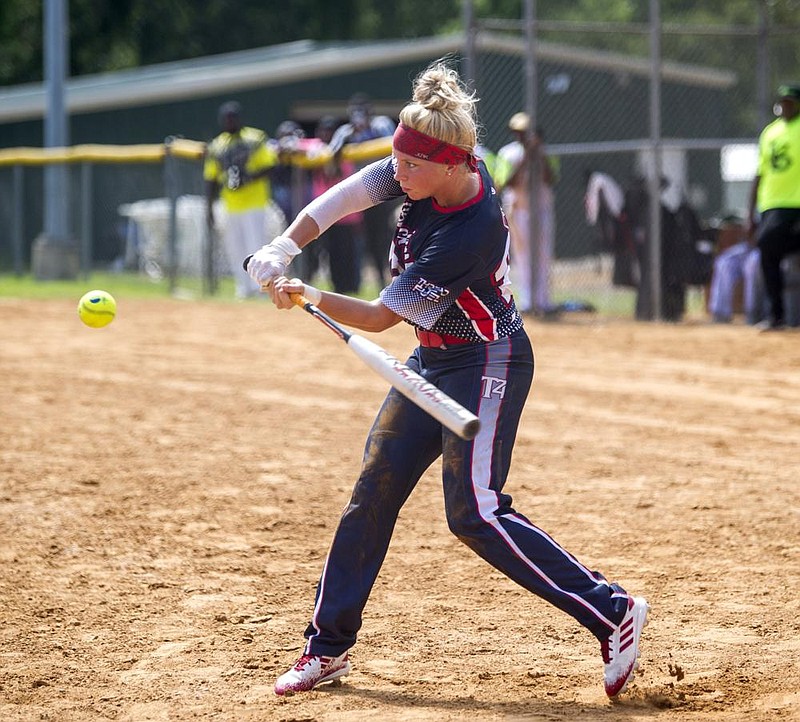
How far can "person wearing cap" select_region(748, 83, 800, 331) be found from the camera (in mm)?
12539

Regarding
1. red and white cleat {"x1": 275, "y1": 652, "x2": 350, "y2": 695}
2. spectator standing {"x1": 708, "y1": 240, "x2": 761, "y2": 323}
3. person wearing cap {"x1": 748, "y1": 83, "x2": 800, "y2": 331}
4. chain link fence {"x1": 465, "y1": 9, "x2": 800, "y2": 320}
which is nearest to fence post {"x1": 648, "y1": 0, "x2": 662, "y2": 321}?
chain link fence {"x1": 465, "y1": 9, "x2": 800, "y2": 320}

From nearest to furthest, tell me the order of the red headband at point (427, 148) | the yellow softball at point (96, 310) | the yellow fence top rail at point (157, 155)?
the red headband at point (427, 148), the yellow softball at point (96, 310), the yellow fence top rail at point (157, 155)

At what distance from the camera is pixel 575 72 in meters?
17.1

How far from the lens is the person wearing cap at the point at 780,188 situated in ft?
41.1

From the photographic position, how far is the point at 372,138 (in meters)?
16.9

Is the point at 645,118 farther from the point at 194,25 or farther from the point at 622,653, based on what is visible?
the point at 194,25

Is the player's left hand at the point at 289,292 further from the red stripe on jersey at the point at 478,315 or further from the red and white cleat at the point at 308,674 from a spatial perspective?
the red and white cleat at the point at 308,674

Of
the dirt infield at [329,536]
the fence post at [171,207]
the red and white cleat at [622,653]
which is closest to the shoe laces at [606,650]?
the red and white cleat at [622,653]

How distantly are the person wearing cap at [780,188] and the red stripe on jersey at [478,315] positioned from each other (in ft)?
29.6

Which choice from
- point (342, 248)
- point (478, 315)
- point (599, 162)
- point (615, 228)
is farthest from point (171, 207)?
point (478, 315)

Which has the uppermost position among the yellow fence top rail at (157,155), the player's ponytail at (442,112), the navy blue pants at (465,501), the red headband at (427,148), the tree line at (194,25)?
the tree line at (194,25)

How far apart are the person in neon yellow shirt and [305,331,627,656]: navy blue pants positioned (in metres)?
12.3

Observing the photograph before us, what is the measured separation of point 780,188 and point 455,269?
368 inches

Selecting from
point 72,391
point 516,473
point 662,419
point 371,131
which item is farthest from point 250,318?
point 516,473
